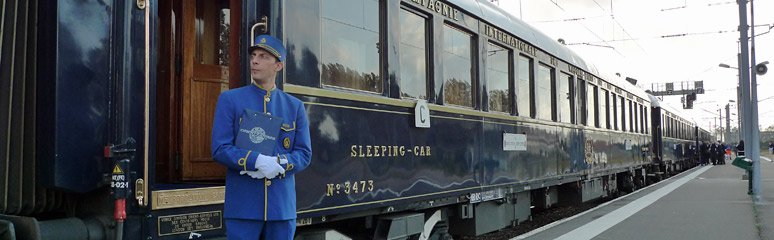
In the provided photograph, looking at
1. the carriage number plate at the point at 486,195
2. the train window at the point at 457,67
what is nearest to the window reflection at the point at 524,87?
the carriage number plate at the point at 486,195

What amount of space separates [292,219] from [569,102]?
322 inches

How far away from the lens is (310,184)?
4.38 m

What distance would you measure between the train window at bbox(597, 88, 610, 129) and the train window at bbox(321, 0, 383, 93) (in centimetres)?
852

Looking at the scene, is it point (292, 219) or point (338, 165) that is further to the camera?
point (338, 165)

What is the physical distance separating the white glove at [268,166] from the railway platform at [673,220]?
5098mm

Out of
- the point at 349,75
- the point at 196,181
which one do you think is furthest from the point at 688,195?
the point at 196,181

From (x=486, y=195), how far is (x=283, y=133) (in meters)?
4.35

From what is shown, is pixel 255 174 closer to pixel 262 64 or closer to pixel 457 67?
pixel 262 64

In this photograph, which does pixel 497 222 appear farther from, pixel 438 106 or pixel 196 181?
pixel 196 181

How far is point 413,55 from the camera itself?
19.2ft

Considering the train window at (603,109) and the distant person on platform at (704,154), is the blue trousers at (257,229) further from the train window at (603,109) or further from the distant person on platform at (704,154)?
the distant person on platform at (704,154)

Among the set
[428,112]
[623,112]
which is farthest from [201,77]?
[623,112]

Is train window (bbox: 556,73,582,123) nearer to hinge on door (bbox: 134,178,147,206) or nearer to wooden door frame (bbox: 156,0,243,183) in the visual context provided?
wooden door frame (bbox: 156,0,243,183)

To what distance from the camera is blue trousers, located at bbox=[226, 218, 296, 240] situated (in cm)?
306
